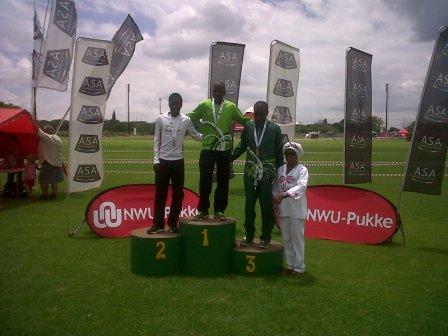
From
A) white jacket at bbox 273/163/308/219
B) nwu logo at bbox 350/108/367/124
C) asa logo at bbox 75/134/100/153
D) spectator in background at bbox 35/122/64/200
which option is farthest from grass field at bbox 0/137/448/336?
spectator in background at bbox 35/122/64/200

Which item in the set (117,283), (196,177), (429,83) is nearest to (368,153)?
(429,83)

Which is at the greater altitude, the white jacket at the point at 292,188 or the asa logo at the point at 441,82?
the asa logo at the point at 441,82

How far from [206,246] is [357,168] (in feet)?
14.8

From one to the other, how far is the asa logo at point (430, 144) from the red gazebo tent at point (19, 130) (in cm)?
908

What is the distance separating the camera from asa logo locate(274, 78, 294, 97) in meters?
9.48

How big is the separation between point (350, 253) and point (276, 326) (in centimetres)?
310

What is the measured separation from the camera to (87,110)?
771cm

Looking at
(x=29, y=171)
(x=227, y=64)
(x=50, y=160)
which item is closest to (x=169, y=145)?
(x=227, y=64)

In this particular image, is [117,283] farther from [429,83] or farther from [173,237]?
[429,83]

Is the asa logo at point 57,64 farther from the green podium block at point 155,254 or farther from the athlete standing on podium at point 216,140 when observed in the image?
the green podium block at point 155,254

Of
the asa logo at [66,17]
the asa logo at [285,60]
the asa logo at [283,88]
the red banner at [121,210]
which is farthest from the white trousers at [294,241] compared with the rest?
the asa logo at [66,17]

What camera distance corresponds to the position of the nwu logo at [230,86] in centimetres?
1062

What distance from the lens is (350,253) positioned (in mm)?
7031

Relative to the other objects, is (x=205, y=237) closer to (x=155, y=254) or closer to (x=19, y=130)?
(x=155, y=254)
